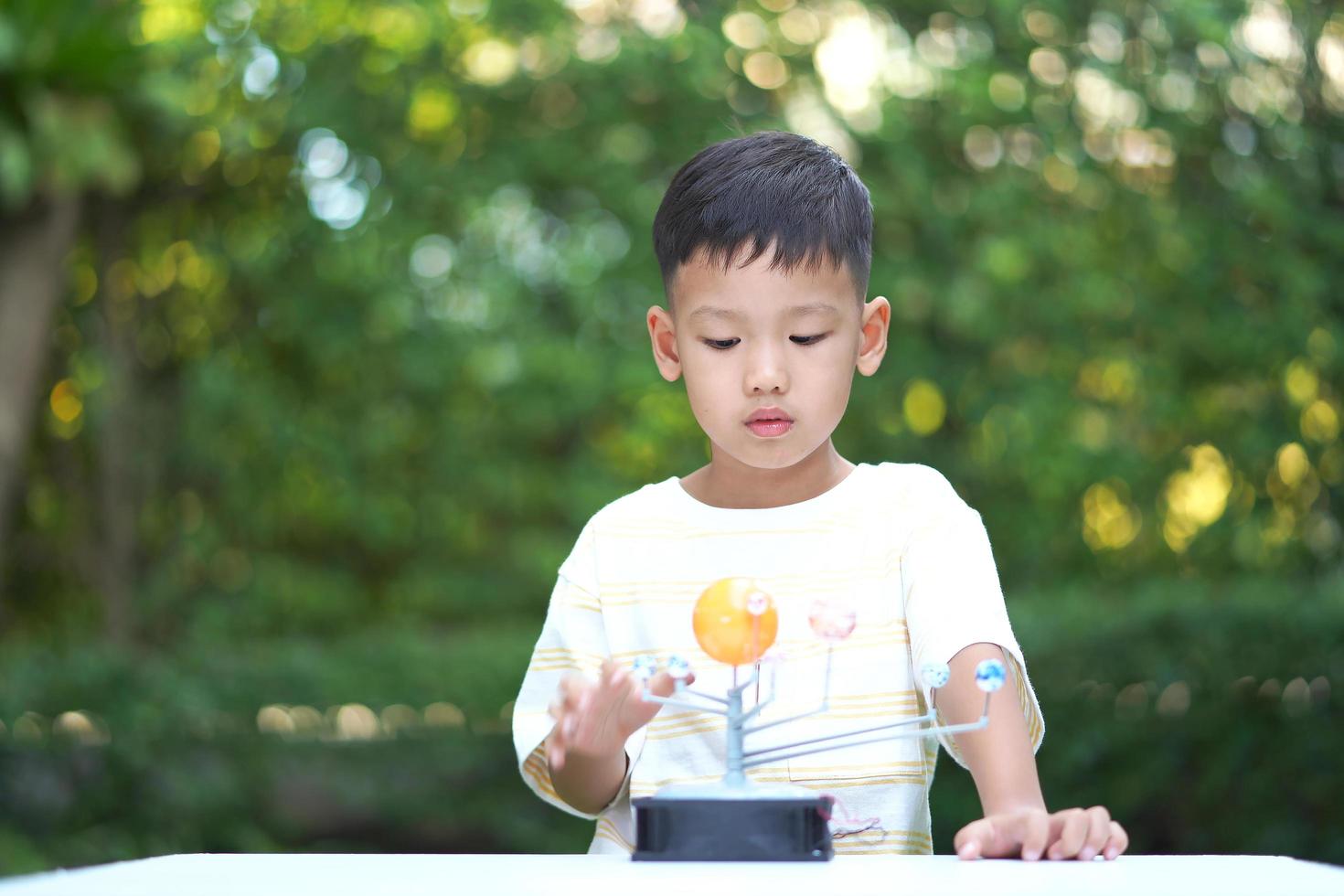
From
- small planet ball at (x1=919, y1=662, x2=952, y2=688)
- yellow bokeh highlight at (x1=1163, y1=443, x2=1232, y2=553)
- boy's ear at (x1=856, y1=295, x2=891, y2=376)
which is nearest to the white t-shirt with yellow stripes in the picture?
boy's ear at (x1=856, y1=295, x2=891, y2=376)

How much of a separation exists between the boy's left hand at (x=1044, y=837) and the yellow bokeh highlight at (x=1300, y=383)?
5.35 metres

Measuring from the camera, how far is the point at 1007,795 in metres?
1.76

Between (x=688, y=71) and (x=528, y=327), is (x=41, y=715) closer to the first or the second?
(x=528, y=327)

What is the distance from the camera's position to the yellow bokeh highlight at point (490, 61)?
696 centimetres

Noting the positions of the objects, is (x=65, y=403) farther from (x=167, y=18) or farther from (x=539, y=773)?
(x=539, y=773)

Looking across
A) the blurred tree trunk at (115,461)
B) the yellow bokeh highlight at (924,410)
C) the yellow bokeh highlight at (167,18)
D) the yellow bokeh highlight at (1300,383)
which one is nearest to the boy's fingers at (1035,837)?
the yellow bokeh highlight at (1300,383)

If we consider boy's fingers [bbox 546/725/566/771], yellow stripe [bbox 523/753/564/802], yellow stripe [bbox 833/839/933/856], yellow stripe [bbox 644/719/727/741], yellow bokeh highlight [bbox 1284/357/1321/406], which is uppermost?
yellow bokeh highlight [bbox 1284/357/1321/406]

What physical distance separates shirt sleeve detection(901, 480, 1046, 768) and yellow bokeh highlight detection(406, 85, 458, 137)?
5297 millimetres

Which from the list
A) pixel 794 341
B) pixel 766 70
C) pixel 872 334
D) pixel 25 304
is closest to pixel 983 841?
pixel 794 341

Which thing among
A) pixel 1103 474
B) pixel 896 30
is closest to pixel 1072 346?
pixel 1103 474

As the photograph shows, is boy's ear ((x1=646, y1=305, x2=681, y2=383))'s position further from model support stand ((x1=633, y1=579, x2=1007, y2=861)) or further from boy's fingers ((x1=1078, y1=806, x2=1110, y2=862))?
boy's fingers ((x1=1078, y1=806, x2=1110, y2=862))

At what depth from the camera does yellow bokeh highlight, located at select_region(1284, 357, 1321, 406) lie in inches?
257

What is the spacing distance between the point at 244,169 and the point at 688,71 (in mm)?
3276

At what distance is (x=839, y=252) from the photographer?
1930mm
